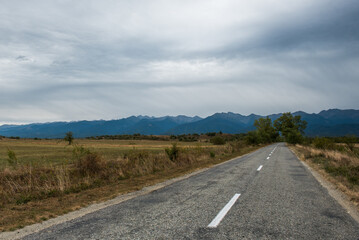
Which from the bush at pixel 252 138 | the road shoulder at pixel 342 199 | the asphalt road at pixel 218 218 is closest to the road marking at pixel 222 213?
the asphalt road at pixel 218 218

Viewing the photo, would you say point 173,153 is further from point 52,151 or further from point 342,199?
point 52,151

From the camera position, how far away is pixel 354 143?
28.8 metres

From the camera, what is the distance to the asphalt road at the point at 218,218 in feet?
14.5

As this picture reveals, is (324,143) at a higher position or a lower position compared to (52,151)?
higher

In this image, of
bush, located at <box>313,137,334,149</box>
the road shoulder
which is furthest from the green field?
bush, located at <box>313,137,334,149</box>

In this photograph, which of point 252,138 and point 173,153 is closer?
point 173,153

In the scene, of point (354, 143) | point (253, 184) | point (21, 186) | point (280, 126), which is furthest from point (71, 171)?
point (280, 126)

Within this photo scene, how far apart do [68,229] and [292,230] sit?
449 centimetres

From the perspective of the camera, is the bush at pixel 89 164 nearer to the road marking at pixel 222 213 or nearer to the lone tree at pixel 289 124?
the road marking at pixel 222 213

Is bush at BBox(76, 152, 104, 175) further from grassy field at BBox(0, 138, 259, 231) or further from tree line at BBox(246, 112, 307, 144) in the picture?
tree line at BBox(246, 112, 307, 144)

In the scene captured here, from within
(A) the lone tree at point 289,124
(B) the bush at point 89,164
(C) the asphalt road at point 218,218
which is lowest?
(C) the asphalt road at point 218,218

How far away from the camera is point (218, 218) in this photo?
5.20 metres

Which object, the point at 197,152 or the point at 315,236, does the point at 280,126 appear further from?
the point at 315,236

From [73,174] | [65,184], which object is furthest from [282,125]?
[65,184]
